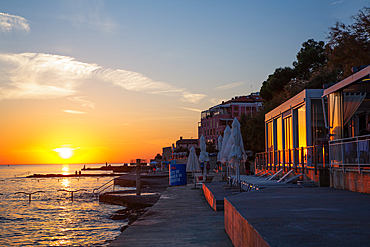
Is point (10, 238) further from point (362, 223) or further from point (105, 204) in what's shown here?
point (362, 223)

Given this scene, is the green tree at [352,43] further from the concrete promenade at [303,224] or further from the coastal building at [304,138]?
the concrete promenade at [303,224]

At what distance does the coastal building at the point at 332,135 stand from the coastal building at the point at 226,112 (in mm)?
68252

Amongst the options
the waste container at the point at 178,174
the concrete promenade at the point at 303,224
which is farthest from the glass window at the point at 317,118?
the waste container at the point at 178,174

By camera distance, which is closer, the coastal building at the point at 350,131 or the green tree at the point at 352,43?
the coastal building at the point at 350,131

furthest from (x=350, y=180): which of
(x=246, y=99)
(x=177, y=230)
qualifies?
(x=246, y=99)

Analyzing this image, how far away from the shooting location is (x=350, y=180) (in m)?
10.4

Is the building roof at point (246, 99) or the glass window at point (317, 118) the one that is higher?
the building roof at point (246, 99)

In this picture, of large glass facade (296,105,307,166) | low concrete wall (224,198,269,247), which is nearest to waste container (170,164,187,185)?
large glass facade (296,105,307,166)

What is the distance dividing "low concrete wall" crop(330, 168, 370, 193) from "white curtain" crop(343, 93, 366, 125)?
1.72 metres

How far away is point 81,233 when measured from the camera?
1509 cm

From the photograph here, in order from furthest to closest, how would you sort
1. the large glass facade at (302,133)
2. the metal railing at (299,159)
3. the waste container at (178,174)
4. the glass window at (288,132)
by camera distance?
the waste container at (178,174)
the glass window at (288,132)
the large glass facade at (302,133)
the metal railing at (299,159)

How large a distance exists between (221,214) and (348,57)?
18.1m

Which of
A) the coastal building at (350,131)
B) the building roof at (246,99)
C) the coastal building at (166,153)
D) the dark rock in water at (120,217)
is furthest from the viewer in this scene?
the coastal building at (166,153)

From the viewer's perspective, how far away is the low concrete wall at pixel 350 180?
943cm
